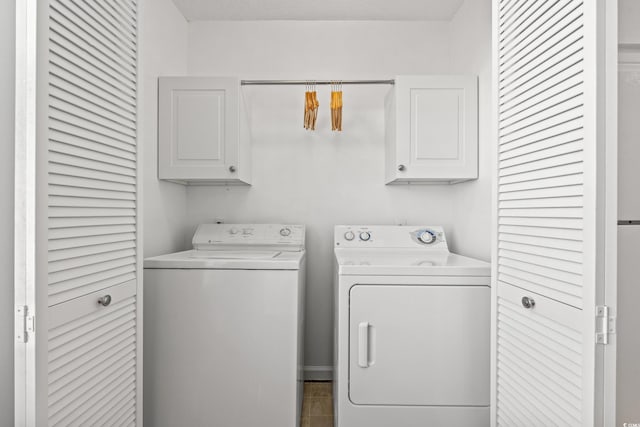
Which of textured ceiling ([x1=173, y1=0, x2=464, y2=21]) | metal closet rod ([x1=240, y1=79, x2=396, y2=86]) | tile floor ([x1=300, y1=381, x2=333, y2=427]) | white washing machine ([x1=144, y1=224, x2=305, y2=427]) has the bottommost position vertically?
tile floor ([x1=300, y1=381, x2=333, y2=427])

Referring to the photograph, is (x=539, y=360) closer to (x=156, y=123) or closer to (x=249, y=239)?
(x=249, y=239)

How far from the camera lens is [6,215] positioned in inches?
45.8

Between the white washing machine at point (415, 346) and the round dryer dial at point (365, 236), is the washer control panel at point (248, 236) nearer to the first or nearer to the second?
the round dryer dial at point (365, 236)

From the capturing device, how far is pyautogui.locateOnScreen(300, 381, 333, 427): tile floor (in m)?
2.10

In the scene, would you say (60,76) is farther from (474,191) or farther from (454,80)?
(474,191)

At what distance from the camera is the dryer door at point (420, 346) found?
1.67m

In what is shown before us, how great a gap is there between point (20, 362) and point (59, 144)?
0.62 m

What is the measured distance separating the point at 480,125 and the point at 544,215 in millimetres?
1159

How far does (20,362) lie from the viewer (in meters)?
0.99

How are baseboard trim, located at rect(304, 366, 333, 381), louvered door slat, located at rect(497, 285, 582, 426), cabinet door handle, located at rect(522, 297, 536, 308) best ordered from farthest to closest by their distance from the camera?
baseboard trim, located at rect(304, 366, 333, 381), cabinet door handle, located at rect(522, 297, 536, 308), louvered door slat, located at rect(497, 285, 582, 426)

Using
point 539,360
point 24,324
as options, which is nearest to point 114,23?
point 24,324

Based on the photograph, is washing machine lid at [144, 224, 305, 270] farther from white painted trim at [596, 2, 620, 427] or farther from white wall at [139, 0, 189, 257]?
white painted trim at [596, 2, 620, 427]

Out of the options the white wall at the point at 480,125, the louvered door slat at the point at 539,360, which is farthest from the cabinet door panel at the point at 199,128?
the louvered door slat at the point at 539,360

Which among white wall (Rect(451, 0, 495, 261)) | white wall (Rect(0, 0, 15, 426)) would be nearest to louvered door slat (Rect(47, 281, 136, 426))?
white wall (Rect(0, 0, 15, 426))
